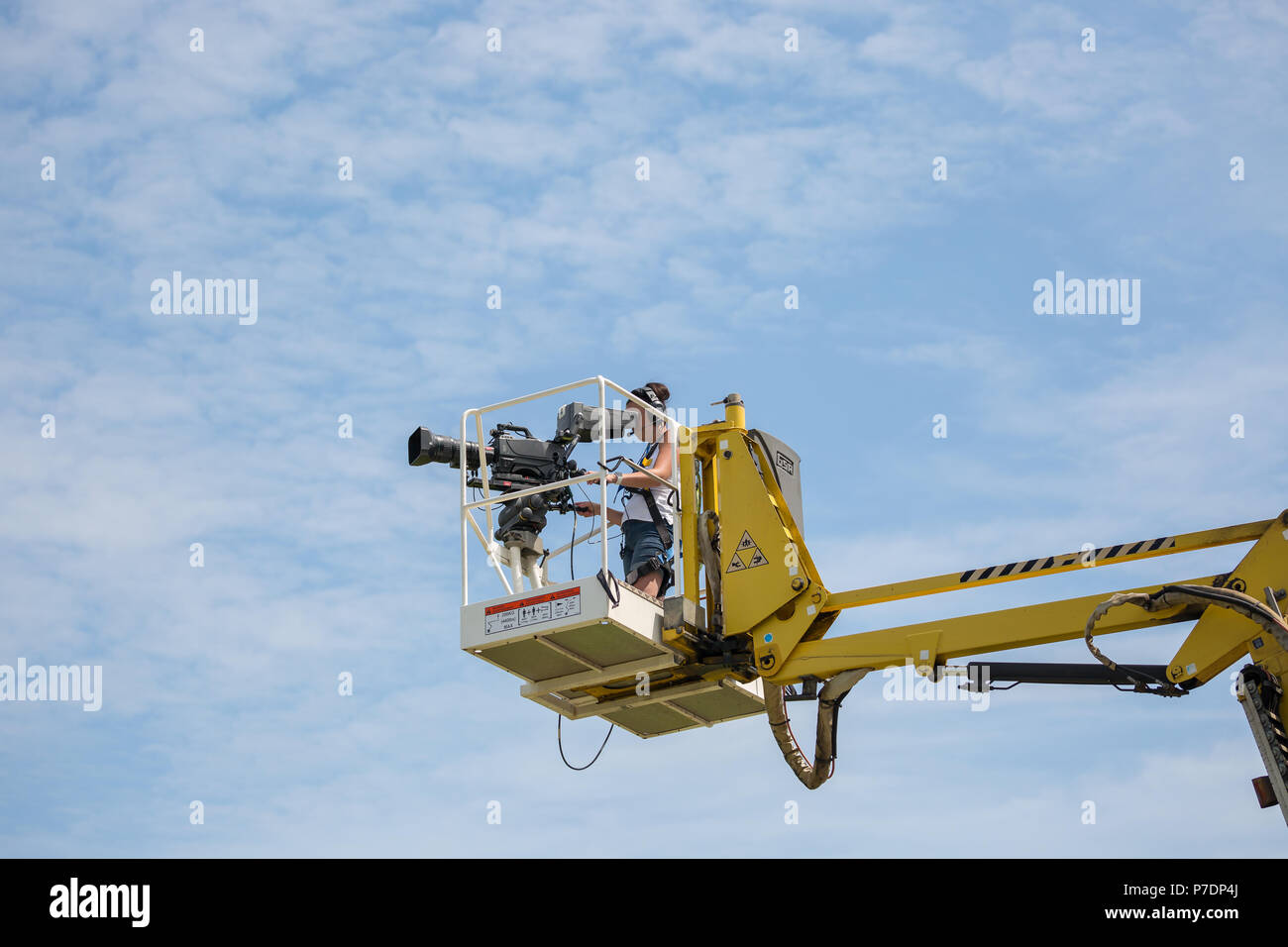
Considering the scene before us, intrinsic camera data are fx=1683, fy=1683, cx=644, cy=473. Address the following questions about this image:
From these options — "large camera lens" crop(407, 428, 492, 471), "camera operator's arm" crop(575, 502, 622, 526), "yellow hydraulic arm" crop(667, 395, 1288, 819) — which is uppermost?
"large camera lens" crop(407, 428, 492, 471)

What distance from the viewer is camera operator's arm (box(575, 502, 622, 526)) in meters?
16.4

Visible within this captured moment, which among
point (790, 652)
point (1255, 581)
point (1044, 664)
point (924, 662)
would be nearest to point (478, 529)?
point (790, 652)

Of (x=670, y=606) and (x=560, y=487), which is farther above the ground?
(x=560, y=487)

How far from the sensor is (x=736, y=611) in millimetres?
15680

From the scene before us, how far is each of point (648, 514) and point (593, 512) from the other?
0.68 meters

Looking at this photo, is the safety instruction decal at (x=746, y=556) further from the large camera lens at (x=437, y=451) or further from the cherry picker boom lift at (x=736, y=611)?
the large camera lens at (x=437, y=451)

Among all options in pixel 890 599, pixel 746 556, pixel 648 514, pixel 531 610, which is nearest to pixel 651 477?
pixel 648 514

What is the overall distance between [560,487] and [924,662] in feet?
12.8

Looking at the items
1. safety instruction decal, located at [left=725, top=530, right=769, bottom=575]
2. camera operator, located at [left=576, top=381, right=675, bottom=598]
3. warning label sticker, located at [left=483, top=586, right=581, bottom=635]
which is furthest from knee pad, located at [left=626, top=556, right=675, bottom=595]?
warning label sticker, located at [left=483, top=586, right=581, bottom=635]

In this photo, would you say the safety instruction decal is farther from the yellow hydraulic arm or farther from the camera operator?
the camera operator

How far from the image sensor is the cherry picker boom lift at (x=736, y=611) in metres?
13.6

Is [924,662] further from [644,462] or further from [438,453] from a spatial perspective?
[438,453]

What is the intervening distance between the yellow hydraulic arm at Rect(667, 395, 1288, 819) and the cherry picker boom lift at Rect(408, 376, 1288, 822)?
0.05ft
